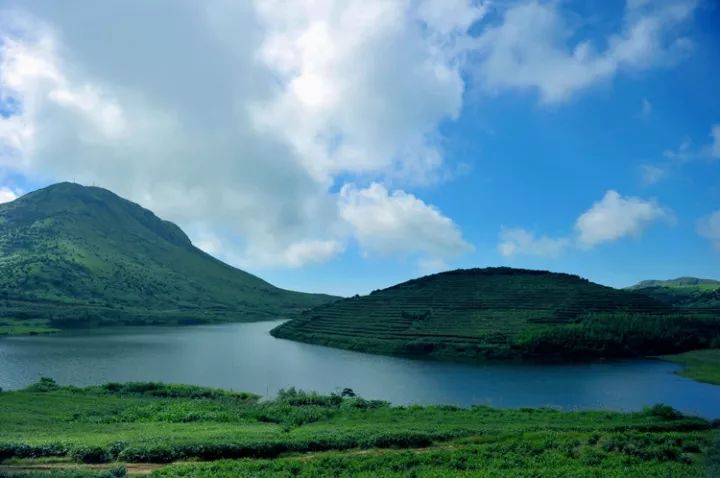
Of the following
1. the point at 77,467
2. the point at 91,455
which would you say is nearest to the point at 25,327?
the point at 91,455

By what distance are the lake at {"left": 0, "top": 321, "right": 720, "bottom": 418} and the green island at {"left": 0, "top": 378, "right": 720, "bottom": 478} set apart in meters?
19.4

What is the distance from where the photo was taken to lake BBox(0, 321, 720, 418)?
2293 inches

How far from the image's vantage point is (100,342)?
4345 inches

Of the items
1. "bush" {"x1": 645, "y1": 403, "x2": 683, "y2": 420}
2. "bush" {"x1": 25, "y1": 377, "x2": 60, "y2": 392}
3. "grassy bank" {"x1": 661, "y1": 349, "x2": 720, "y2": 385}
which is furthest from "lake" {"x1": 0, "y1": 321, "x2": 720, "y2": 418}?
"bush" {"x1": 645, "y1": 403, "x2": 683, "y2": 420}

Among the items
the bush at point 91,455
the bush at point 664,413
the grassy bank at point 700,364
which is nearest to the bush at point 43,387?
the bush at point 91,455

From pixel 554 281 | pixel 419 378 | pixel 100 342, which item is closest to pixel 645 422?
pixel 419 378

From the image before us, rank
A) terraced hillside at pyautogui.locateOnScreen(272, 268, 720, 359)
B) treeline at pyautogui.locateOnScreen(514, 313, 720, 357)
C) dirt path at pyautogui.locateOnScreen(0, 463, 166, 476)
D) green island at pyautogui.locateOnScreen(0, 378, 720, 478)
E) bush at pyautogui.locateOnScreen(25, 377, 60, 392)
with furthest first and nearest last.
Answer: terraced hillside at pyautogui.locateOnScreen(272, 268, 720, 359) < treeline at pyautogui.locateOnScreen(514, 313, 720, 357) < bush at pyautogui.locateOnScreen(25, 377, 60, 392) < dirt path at pyautogui.locateOnScreen(0, 463, 166, 476) < green island at pyautogui.locateOnScreen(0, 378, 720, 478)

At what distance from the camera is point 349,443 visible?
27219 mm

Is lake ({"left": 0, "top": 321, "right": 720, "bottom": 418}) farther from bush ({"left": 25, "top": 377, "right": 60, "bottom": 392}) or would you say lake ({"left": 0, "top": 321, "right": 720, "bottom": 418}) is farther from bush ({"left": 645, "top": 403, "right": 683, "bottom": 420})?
bush ({"left": 645, "top": 403, "right": 683, "bottom": 420})

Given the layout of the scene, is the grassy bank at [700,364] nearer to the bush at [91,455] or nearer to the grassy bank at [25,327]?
the bush at [91,455]

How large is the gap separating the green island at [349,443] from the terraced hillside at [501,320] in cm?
6120

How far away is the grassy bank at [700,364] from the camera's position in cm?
7294

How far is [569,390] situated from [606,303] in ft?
224

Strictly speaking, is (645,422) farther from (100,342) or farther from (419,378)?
(100,342)
